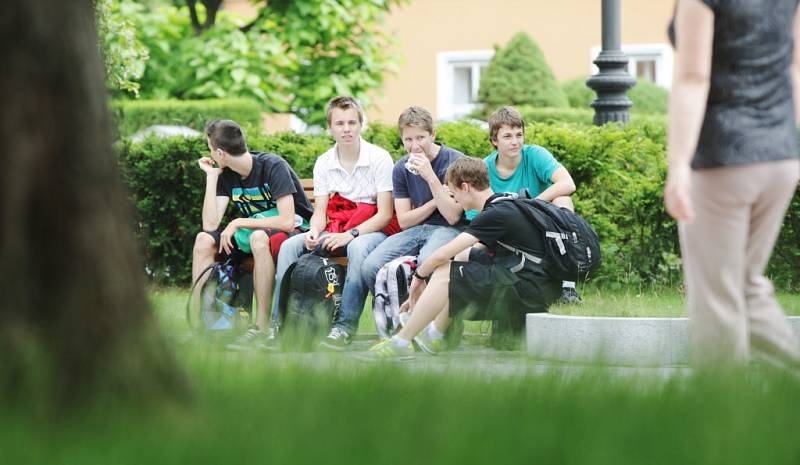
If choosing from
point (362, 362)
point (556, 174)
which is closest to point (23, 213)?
point (362, 362)

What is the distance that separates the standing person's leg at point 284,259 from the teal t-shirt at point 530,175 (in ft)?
3.63

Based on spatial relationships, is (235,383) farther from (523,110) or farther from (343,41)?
(343,41)

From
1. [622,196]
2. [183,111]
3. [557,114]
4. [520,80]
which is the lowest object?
[622,196]

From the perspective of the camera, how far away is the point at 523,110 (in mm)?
24172

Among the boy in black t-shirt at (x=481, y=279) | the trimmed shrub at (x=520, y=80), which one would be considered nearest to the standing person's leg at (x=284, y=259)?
A: the boy in black t-shirt at (x=481, y=279)

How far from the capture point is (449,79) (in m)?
32.0

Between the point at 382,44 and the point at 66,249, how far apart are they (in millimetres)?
25018

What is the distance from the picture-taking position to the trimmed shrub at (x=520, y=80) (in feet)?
86.3

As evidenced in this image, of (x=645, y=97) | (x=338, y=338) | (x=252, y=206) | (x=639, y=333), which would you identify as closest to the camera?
(x=639, y=333)

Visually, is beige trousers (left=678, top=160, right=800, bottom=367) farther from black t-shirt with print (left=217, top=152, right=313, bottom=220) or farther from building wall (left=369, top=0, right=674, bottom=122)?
building wall (left=369, top=0, right=674, bottom=122)

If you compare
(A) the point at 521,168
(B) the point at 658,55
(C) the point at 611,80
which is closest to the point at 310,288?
(A) the point at 521,168

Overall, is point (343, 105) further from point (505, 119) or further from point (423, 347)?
point (423, 347)

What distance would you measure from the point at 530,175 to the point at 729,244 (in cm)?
433

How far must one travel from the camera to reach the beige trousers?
410 cm
